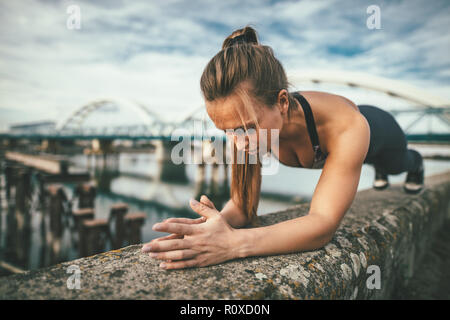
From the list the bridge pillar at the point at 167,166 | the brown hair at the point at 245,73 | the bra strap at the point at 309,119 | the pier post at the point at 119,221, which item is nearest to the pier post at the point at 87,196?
the pier post at the point at 119,221

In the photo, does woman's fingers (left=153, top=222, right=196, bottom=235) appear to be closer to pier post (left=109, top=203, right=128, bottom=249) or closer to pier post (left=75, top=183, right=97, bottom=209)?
pier post (left=109, top=203, right=128, bottom=249)

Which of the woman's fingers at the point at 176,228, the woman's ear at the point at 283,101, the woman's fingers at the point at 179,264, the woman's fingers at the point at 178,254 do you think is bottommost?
the woman's fingers at the point at 179,264

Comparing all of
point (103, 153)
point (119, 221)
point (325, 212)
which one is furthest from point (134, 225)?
point (103, 153)

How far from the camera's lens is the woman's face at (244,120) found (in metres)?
1.23

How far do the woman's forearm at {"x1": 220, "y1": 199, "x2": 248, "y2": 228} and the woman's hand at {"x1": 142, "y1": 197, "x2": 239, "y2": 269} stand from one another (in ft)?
1.22

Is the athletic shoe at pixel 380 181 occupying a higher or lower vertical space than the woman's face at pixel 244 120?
lower

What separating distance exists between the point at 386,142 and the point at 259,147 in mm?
1450

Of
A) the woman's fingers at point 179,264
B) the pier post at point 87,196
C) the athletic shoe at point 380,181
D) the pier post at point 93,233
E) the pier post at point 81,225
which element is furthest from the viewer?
the pier post at point 87,196

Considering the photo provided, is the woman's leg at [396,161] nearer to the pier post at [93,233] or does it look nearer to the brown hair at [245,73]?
the brown hair at [245,73]

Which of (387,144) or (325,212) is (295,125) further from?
(387,144)

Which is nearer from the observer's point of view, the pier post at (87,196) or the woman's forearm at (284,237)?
the woman's forearm at (284,237)

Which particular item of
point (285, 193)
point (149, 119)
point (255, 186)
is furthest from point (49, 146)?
point (255, 186)

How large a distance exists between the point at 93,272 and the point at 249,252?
639mm

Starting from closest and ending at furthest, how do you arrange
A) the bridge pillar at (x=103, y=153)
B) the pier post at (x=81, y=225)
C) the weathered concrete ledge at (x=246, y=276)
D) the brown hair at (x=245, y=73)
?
the weathered concrete ledge at (x=246, y=276) < the brown hair at (x=245, y=73) < the pier post at (x=81, y=225) < the bridge pillar at (x=103, y=153)
